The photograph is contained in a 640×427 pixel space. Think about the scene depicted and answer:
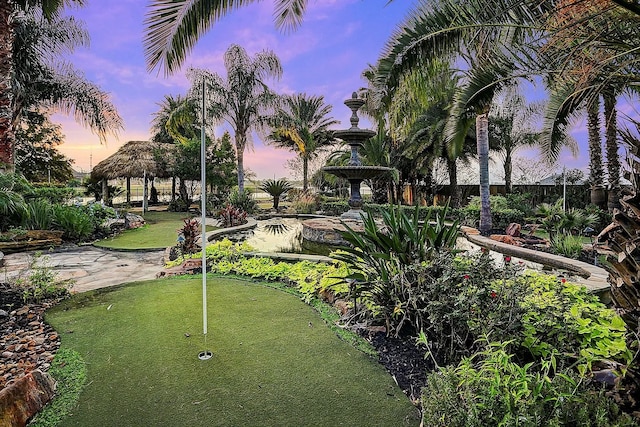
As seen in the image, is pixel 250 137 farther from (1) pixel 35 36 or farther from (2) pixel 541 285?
(2) pixel 541 285

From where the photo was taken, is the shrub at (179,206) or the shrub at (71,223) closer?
the shrub at (71,223)

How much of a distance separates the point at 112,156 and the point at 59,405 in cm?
2152

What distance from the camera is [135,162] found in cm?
1992

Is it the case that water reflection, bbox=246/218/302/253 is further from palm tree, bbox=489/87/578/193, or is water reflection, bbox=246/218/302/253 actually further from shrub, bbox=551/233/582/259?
palm tree, bbox=489/87/578/193

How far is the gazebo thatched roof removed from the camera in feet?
64.5

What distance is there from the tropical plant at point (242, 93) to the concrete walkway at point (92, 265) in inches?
399

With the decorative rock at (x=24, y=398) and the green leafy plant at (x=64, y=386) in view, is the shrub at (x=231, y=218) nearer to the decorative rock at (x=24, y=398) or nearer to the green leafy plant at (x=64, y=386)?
the green leafy plant at (x=64, y=386)

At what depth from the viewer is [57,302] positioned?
4.50 meters

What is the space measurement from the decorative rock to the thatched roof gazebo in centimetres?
1845

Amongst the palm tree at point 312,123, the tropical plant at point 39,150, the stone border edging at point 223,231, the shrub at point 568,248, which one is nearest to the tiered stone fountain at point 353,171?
the stone border edging at point 223,231

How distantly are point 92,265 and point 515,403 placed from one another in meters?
7.35

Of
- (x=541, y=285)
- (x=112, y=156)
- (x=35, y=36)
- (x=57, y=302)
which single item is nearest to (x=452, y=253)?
(x=541, y=285)

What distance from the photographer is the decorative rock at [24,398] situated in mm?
2043

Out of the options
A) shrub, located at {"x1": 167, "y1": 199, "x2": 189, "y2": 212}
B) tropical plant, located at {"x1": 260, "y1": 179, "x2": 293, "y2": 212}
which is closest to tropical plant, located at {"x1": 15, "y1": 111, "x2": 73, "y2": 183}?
shrub, located at {"x1": 167, "y1": 199, "x2": 189, "y2": 212}
